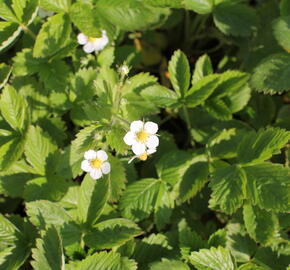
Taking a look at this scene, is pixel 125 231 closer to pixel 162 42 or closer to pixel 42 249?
pixel 42 249

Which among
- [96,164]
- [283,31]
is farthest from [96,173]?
[283,31]

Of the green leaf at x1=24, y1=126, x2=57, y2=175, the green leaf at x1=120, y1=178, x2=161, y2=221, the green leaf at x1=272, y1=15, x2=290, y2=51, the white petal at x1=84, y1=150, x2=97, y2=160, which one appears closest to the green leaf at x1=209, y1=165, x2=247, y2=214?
the green leaf at x1=120, y1=178, x2=161, y2=221

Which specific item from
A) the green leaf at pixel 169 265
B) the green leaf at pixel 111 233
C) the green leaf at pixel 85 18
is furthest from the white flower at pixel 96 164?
the green leaf at pixel 85 18

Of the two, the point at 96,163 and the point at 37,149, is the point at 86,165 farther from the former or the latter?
the point at 37,149

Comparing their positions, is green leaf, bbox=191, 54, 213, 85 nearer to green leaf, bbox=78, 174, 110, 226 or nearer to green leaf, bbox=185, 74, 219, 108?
green leaf, bbox=185, 74, 219, 108

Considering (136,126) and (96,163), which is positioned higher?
Answer: (136,126)
